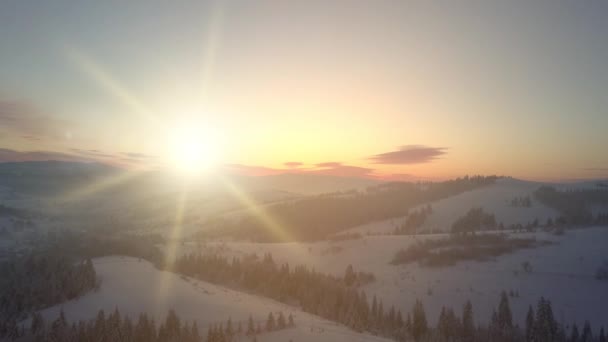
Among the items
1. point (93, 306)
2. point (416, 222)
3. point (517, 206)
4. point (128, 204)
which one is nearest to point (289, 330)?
point (93, 306)

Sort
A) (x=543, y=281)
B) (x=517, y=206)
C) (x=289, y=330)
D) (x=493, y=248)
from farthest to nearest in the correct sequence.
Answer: (x=517, y=206) < (x=493, y=248) < (x=543, y=281) < (x=289, y=330)

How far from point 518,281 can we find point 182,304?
25324mm

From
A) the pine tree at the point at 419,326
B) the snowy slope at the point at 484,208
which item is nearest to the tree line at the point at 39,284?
the pine tree at the point at 419,326

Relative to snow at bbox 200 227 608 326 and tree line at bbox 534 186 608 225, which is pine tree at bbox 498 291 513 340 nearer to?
snow at bbox 200 227 608 326

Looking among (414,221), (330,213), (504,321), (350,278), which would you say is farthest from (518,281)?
(330,213)

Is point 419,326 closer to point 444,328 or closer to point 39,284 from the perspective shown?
point 444,328

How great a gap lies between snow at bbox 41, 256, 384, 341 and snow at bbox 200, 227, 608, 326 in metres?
11.4

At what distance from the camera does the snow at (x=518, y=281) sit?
27.6m

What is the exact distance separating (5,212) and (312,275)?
255 feet

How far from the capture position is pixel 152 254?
1790 inches

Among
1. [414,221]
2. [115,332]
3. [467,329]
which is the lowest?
[467,329]

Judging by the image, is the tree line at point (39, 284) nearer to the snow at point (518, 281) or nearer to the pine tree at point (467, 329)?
the snow at point (518, 281)

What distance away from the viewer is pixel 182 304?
2659 centimetres

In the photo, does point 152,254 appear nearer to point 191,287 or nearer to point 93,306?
point 191,287
